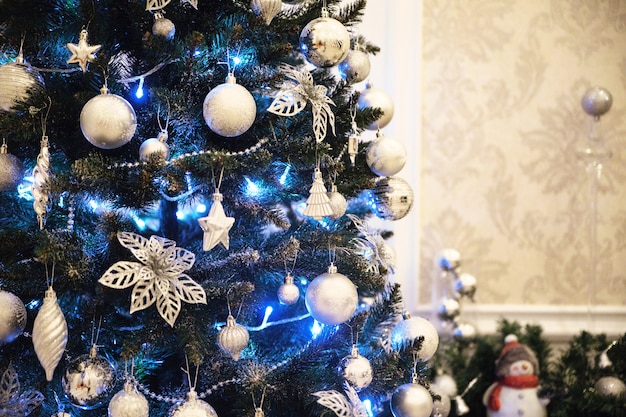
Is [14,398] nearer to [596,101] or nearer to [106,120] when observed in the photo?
[106,120]

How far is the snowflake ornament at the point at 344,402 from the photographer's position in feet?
2.57

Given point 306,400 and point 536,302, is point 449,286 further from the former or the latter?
point 306,400

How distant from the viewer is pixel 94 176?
27.3 inches

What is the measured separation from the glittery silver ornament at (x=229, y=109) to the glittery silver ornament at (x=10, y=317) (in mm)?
329

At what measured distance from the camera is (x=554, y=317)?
5.31 feet

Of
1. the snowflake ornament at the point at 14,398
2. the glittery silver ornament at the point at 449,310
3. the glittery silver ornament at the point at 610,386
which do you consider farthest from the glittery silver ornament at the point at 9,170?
the glittery silver ornament at the point at 610,386

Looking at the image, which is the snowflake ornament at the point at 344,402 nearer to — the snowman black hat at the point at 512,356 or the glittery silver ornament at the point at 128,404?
the glittery silver ornament at the point at 128,404

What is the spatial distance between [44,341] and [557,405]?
1.12 m

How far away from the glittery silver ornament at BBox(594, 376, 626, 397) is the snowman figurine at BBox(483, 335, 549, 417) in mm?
124

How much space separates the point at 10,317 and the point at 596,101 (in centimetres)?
140

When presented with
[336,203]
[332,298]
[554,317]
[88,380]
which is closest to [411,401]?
[332,298]

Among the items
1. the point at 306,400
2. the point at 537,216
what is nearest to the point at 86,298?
the point at 306,400

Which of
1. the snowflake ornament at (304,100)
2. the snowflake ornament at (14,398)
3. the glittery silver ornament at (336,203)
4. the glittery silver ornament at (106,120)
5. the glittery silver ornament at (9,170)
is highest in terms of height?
the snowflake ornament at (304,100)

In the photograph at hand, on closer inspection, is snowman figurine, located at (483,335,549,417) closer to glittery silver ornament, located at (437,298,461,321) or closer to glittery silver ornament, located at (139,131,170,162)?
glittery silver ornament, located at (437,298,461,321)
